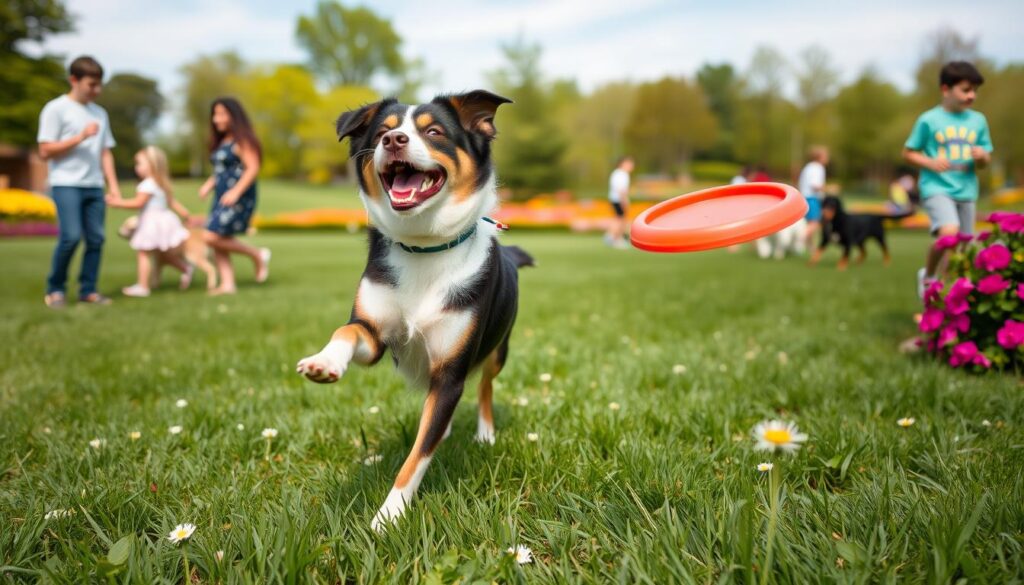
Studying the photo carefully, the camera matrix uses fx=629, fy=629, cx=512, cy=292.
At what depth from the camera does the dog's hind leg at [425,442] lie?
2.17 metres

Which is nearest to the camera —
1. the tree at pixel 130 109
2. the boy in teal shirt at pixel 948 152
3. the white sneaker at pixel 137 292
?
the boy in teal shirt at pixel 948 152

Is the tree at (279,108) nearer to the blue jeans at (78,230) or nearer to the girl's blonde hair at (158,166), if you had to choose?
the girl's blonde hair at (158,166)

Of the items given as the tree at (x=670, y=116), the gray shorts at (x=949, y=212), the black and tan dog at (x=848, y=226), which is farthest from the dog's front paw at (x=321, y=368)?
the tree at (x=670, y=116)

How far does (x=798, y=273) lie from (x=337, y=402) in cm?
1012

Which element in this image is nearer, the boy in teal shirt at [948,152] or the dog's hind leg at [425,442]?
the dog's hind leg at [425,442]

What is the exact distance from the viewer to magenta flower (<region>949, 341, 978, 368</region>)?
4090mm

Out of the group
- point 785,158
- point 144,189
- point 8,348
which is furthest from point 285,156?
point 8,348

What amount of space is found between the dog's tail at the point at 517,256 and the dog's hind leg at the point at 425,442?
3.31 feet

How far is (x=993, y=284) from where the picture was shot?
13.0ft

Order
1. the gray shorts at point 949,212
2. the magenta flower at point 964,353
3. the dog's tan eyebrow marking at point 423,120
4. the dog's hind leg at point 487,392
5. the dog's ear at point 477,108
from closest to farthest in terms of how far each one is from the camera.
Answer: the dog's tan eyebrow marking at point 423,120 < the dog's ear at point 477,108 < the dog's hind leg at point 487,392 < the magenta flower at point 964,353 < the gray shorts at point 949,212

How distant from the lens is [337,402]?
369 cm

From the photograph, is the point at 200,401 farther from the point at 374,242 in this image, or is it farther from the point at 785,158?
the point at 785,158

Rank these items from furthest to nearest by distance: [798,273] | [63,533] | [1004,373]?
[798,273], [1004,373], [63,533]

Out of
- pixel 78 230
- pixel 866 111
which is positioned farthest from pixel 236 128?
pixel 866 111
